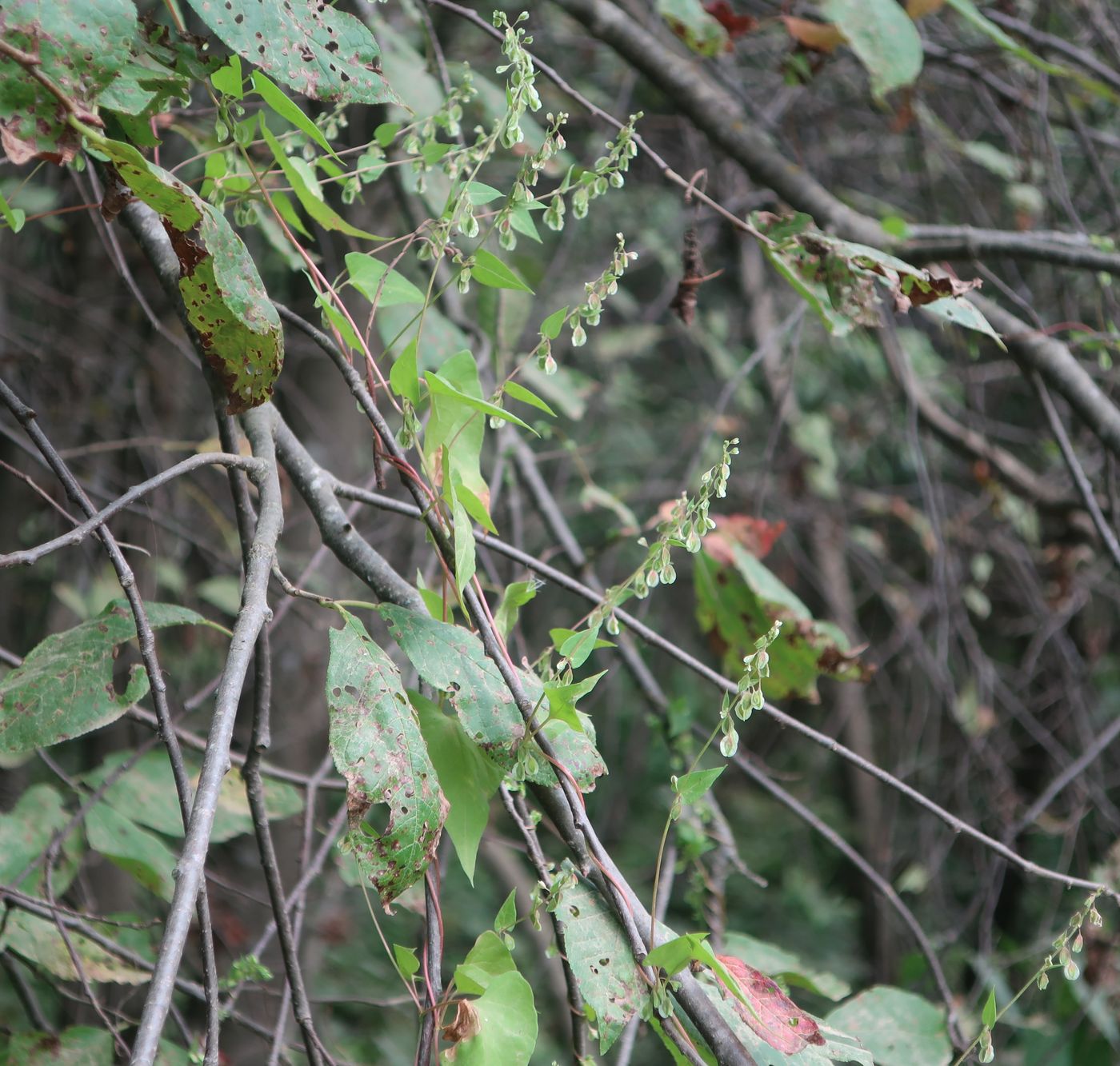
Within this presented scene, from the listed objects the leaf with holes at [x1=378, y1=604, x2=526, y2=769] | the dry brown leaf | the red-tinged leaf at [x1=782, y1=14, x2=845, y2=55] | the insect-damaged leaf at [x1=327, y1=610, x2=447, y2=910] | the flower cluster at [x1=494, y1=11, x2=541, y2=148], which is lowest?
the dry brown leaf

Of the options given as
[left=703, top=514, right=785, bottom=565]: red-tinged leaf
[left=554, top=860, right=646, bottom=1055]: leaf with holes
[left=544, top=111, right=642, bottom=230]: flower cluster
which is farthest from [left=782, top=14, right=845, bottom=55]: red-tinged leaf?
[left=554, top=860, right=646, bottom=1055]: leaf with holes

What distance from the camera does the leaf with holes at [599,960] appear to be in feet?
1.93

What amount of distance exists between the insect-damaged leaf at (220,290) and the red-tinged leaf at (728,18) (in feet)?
3.09

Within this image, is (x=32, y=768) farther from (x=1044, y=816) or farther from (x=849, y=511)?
(x=1044, y=816)

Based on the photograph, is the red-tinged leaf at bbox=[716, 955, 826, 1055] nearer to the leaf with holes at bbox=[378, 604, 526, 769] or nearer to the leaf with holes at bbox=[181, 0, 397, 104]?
the leaf with holes at bbox=[378, 604, 526, 769]

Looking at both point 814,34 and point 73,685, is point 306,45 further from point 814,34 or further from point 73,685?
point 814,34

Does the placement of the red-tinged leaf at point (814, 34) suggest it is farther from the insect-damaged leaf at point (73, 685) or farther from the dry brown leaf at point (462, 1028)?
the dry brown leaf at point (462, 1028)

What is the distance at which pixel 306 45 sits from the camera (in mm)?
676

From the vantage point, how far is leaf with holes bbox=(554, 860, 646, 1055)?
1.93ft

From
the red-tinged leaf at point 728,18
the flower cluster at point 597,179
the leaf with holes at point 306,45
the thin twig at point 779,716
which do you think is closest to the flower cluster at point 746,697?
the thin twig at point 779,716

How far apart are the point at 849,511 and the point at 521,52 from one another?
2.77m

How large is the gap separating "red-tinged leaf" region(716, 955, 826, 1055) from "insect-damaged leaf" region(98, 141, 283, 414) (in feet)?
1.59

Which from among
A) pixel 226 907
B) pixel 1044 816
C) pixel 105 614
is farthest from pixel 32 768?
pixel 1044 816

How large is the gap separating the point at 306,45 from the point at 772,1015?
690 millimetres
